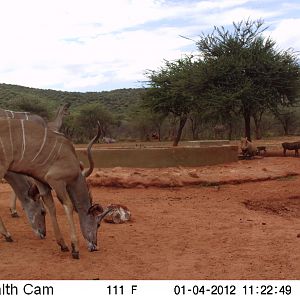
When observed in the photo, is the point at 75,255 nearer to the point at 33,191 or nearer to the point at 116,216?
the point at 33,191

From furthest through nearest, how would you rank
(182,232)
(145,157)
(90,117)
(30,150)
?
Result: (90,117), (145,157), (182,232), (30,150)

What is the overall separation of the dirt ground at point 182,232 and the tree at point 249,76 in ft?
27.1

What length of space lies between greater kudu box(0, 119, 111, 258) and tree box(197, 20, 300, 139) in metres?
15.4

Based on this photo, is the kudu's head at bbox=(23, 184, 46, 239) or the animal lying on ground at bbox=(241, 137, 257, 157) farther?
the animal lying on ground at bbox=(241, 137, 257, 157)

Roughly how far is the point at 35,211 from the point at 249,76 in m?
17.2

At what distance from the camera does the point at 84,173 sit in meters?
6.84

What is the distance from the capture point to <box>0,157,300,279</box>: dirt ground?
18.3 feet

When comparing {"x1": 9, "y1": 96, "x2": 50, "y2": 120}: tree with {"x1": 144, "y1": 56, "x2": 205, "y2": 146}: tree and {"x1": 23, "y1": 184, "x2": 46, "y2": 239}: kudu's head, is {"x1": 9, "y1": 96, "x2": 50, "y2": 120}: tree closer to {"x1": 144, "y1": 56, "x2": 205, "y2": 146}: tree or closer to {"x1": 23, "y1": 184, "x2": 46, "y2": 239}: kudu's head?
{"x1": 144, "y1": 56, "x2": 205, "y2": 146}: tree

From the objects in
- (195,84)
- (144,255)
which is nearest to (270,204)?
(144,255)

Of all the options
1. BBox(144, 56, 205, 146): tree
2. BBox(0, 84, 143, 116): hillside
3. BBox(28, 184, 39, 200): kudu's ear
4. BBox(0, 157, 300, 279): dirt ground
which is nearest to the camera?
BBox(0, 157, 300, 279): dirt ground

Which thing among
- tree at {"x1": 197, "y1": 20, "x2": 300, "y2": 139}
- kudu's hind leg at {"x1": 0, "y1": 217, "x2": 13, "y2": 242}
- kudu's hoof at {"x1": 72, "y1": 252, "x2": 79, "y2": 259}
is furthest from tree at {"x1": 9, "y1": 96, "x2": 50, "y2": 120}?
Result: kudu's hoof at {"x1": 72, "y1": 252, "x2": 79, "y2": 259}

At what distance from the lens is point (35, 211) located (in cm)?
727

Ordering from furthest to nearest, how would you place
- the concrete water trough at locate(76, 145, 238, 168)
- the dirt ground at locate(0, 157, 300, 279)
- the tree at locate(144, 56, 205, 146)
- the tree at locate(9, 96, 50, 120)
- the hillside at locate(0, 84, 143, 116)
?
the hillside at locate(0, 84, 143, 116), the tree at locate(9, 96, 50, 120), the tree at locate(144, 56, 205, 146), the concrete water trough at locate(76, 145, 238, 168), the dirt ground at locate(0, 157, 300, 279)

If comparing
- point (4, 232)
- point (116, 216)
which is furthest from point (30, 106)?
point (4, 232)
